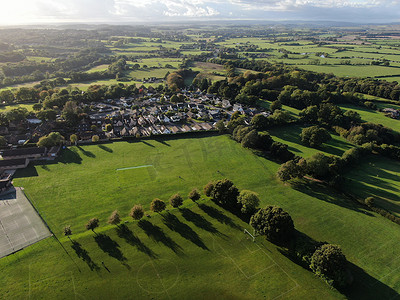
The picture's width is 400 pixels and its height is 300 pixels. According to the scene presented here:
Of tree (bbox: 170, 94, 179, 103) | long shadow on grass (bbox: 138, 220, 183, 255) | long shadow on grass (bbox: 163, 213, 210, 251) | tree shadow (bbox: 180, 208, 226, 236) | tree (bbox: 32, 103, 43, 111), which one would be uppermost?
tree (bbox: 170, 94, 179, 103)

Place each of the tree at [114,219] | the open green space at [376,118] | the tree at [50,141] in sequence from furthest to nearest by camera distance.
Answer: the open green space at [376,118] → the tree at [50,141] → the tree at [114,219]

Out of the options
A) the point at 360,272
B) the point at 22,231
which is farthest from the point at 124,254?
the point at 360,272

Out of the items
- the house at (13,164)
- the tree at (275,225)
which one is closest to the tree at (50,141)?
the house at (13,164)

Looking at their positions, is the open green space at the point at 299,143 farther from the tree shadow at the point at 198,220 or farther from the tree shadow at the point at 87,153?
the tree shadow at the point at 87,153

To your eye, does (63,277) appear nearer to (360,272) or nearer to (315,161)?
(360,272)

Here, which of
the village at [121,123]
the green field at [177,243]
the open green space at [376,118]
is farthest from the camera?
the open green space at [376,118]

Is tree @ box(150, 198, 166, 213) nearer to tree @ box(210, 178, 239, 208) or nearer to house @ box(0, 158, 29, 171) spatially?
tree @ box(210, 178, 239, 208)

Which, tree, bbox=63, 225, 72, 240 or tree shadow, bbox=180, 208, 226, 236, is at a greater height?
tree, bbox=63, 225, 72, 240

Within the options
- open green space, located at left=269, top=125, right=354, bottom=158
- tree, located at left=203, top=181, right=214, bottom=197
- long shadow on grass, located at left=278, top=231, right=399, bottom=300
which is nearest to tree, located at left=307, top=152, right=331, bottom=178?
open green space, located at left=269, top=125, right=354, bottom=158
